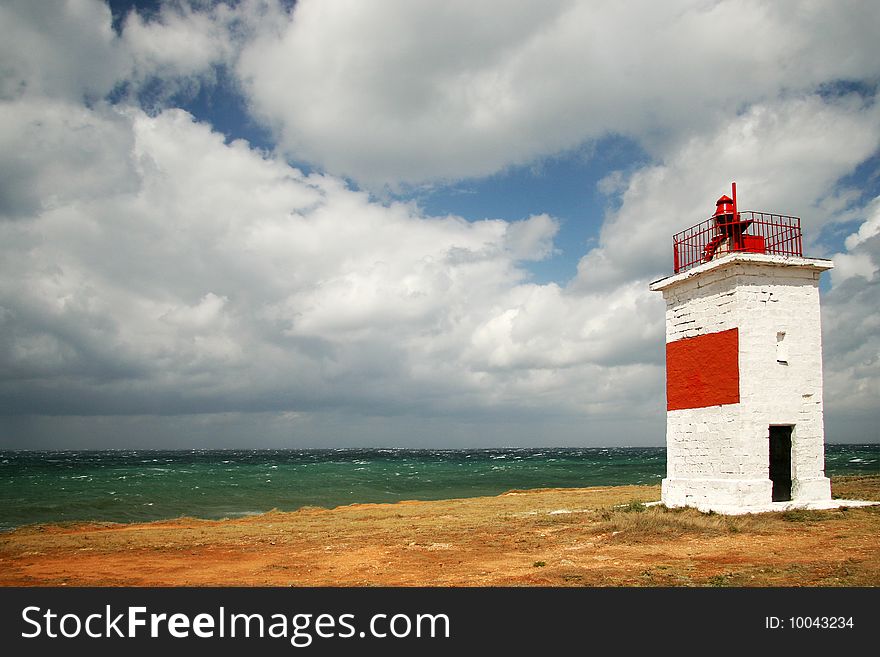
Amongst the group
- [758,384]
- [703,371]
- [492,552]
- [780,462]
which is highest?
[703,371]

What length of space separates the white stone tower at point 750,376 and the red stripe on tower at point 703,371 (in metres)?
0.03

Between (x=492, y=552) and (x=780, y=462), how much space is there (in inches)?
300

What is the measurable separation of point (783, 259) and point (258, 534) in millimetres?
15241

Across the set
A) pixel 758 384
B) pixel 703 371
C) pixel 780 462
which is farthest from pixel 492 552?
pixel 780 462

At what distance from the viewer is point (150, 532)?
62.7 feet

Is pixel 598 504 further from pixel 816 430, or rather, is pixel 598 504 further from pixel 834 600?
pixel 834 600

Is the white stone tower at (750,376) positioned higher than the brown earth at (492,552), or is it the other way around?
the white stone tower at (750,376)

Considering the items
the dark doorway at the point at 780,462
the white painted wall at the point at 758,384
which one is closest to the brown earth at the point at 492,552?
the dark doorway at the point at 780,462

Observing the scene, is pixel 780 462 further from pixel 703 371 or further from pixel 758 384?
pixel 703 371

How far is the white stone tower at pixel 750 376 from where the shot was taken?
14.7 metres

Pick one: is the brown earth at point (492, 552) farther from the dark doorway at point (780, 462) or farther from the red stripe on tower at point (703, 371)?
the red stripe on tower at point (703, 371)

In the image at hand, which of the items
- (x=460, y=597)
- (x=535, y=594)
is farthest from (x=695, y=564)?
(x=460, y=597)

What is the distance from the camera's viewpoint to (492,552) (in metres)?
13.0

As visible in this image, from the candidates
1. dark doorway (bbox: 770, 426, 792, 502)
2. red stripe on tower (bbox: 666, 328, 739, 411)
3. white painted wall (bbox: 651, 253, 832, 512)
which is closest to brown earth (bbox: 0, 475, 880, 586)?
dark doorway (bbox: 770, 426, 792, 502)
